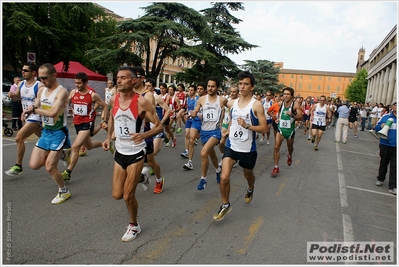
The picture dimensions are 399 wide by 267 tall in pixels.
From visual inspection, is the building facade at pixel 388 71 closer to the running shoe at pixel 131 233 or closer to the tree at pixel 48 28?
the tree at pixel 48 28

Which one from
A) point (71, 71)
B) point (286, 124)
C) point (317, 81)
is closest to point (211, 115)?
point (286, 124)

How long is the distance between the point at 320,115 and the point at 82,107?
28.5ft

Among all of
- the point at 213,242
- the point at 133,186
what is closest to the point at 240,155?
the point at 213,242

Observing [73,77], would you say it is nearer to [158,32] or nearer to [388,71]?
[158,32]

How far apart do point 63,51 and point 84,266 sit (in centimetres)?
2113

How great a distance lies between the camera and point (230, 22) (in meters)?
31.6

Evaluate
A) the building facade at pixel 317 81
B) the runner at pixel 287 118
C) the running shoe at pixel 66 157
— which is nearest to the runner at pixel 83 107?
the running shoe at pixel 66 157

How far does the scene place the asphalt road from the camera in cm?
337

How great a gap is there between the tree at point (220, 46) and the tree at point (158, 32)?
295cm

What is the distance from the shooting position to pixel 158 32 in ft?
75.7

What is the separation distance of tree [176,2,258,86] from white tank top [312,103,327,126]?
16525 mm

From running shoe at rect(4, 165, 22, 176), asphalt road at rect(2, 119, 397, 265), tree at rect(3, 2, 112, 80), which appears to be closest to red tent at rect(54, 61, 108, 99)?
tree at rect(3, 2, 112, 80)

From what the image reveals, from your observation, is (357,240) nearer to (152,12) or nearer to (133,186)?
(133,186)

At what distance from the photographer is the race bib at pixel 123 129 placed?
366 centimetres
